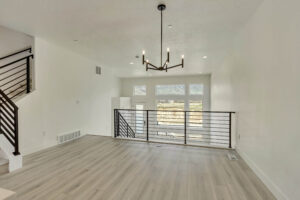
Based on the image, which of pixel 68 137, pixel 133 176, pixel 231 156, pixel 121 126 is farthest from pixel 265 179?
pixel 68 137

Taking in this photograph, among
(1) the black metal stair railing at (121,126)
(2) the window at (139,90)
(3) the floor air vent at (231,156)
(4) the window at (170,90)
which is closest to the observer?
(3) the floor air vent at (231,156)

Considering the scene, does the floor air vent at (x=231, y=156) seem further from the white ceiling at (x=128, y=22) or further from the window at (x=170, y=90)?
the window at (x=170, y=90)

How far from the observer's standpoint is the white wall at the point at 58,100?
355 centimetres

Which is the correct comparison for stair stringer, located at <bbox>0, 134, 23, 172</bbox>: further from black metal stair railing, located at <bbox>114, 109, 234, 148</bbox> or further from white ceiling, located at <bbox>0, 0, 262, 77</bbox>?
black metal stair railing, located at <bbox>114, 109, 234, 148</bbox>

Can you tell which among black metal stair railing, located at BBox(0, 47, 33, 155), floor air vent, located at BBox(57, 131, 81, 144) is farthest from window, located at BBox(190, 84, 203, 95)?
black metal stair railing, located at BBox(0, 47, 33, 155)

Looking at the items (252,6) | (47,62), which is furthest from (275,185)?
(47,62)

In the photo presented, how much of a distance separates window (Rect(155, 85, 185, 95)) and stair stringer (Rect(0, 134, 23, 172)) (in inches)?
285

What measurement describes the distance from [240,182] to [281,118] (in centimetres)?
118

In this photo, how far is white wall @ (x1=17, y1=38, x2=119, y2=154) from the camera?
3551 millimetres

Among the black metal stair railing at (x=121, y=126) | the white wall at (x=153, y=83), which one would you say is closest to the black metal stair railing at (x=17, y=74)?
the black metal stair railing at (x=121, y=126)

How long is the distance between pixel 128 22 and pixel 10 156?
11.0 feet

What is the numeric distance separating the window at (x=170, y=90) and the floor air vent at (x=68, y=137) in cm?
541

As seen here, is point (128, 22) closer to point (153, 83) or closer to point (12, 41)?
point (12, 41)

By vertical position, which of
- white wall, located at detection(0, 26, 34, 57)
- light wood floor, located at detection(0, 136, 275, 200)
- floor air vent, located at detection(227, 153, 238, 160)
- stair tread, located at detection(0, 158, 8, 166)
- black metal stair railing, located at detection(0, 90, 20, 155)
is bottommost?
light wood floor, located at detection(0, 136, 275, 200)
